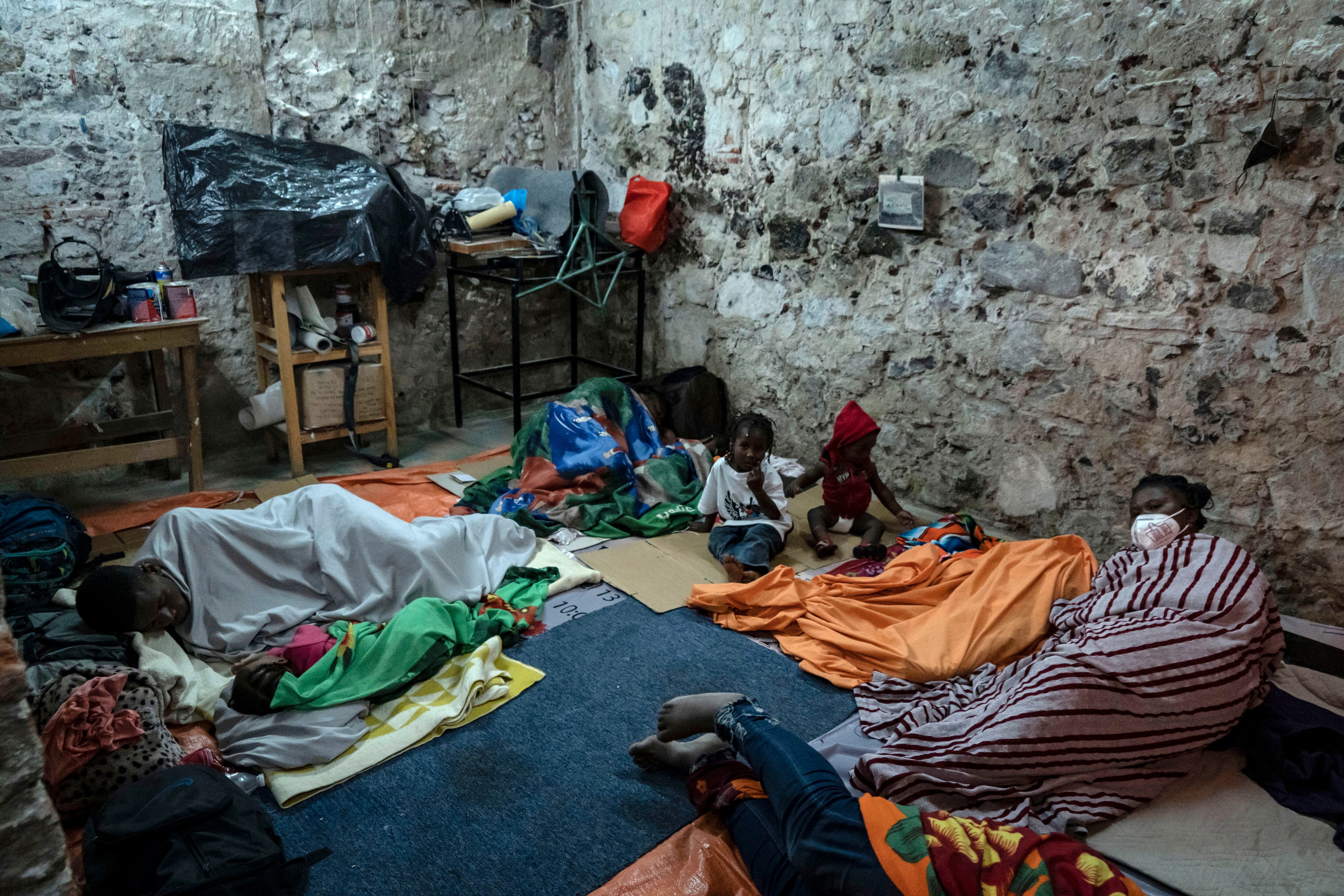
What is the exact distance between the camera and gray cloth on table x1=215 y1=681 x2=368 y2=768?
219 cm

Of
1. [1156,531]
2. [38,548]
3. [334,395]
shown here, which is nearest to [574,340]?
[334,395]

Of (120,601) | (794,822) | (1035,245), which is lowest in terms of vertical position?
(794,822)

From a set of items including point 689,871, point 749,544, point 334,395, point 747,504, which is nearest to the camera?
point 689,871

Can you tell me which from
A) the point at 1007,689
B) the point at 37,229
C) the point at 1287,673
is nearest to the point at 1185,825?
the point at 1007,689

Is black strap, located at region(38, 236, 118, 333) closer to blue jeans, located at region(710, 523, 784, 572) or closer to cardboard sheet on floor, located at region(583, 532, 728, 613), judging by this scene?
cardboard sheet on floor, located at region(583, 532, 728, 613)

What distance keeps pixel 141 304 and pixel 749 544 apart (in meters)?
2.51

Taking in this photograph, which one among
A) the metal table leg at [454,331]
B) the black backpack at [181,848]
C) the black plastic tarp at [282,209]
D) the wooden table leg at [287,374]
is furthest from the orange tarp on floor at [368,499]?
the black backpack at [181,848]

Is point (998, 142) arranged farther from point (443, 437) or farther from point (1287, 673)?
point (443, 437)

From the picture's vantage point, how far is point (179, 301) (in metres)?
3.53

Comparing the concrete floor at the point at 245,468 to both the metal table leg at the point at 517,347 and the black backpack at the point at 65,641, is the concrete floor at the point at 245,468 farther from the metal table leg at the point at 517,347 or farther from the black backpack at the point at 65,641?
the black backpack at the point at 65,641

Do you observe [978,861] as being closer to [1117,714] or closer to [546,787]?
[1117,714]

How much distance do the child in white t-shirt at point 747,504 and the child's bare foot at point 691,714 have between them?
3.38 ft

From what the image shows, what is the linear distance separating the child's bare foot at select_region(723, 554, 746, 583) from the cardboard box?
2099 millimetres

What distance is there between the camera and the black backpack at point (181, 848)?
166cm
